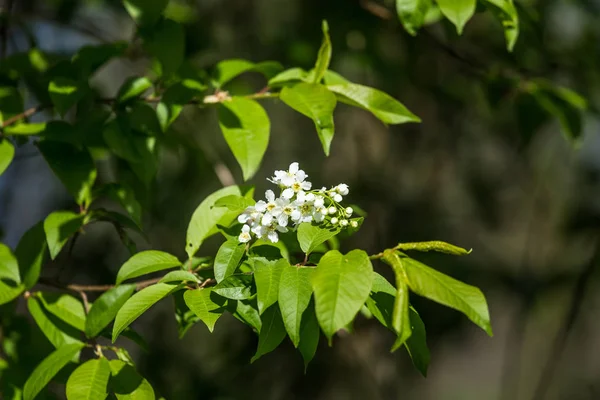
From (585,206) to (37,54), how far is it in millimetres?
2130

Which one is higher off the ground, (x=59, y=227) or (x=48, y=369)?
(x=59, y=227)

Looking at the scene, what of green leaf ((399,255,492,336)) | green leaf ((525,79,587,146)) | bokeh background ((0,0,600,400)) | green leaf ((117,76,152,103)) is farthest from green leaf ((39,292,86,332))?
green leaf ((525,79,587,146))

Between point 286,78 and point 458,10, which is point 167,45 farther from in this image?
point 458,10

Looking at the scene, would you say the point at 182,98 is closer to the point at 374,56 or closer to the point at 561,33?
the point at 374,56

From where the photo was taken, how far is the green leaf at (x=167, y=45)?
116cm

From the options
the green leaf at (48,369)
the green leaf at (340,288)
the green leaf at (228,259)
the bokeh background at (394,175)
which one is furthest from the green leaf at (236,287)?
the bokeh background at (394,175)

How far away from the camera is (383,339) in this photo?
8.27ft

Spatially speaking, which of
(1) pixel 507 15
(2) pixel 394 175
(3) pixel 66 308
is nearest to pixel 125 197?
(3) pixel 66 308

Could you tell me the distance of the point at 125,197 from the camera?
3.77 feet

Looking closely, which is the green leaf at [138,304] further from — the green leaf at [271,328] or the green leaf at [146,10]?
the green leaf at [146,10]

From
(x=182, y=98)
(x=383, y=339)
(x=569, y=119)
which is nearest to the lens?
(x=182, y=98)

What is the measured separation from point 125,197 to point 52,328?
0.25 meters

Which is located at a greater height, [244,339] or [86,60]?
[86,60]

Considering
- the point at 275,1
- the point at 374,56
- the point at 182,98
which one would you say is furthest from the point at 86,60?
the point at 275,1
